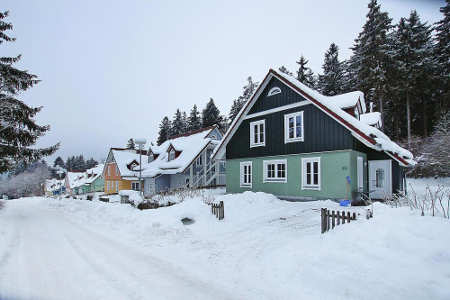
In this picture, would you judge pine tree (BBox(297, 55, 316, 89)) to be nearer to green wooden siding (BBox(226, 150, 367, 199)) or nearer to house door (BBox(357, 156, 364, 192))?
green wooden siding (BBox(226, 150, 367, 199))

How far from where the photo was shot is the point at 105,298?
4.37m

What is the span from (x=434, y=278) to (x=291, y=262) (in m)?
2.66

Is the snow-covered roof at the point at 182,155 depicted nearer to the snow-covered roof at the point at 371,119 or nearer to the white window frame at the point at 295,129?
the white window frame at the point at 295,129

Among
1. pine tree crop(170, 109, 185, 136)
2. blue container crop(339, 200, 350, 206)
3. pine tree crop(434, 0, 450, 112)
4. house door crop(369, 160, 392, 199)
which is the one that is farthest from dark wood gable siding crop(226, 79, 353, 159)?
pine tree crop(170, 109, 185, 136)

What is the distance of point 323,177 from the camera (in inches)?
590

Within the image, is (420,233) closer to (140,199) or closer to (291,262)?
(291,262)

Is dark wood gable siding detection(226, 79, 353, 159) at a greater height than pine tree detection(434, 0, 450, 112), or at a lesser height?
lesser

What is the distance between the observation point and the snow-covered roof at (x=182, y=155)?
27.9 m

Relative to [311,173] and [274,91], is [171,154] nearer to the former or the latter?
[274,91]

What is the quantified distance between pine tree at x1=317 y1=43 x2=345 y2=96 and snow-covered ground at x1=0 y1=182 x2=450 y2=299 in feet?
122

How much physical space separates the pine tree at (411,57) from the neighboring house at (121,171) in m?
37.8

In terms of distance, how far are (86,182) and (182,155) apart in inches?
1953

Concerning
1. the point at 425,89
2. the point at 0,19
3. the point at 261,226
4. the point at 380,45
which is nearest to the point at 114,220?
the point at 261,226

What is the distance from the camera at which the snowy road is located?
4.57 meters
